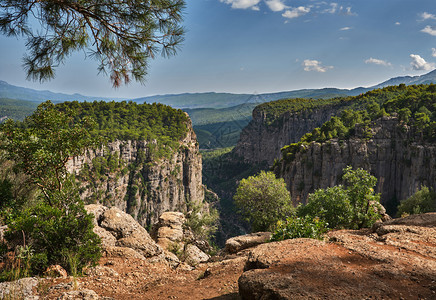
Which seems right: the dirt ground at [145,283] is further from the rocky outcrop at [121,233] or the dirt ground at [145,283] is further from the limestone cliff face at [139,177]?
the limestone cliff face at [139,177]

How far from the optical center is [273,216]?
18812mm

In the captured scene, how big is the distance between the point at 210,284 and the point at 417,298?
4635mm

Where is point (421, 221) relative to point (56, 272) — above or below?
above

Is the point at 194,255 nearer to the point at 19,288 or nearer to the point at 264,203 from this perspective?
the point at 264,203

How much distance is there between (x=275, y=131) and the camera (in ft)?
412

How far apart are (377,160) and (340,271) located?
5571 cm

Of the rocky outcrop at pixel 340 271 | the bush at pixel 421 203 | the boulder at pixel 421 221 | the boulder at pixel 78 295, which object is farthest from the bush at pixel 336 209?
the bush at pixel 421 203

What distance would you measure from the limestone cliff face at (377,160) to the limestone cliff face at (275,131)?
45.4 m

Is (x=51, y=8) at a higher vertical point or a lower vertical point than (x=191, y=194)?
higher

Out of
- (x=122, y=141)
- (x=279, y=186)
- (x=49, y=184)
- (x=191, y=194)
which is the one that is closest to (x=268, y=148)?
(x=191, y=194)

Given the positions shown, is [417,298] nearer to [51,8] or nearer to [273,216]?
[51,8]

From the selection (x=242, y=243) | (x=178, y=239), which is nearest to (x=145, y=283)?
(x=242, y=243)

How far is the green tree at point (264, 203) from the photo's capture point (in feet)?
61.6

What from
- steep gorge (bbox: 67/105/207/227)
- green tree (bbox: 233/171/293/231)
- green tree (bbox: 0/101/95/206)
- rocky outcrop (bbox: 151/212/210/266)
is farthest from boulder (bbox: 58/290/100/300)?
steep gorge (bbox: 67/105/207/227)
